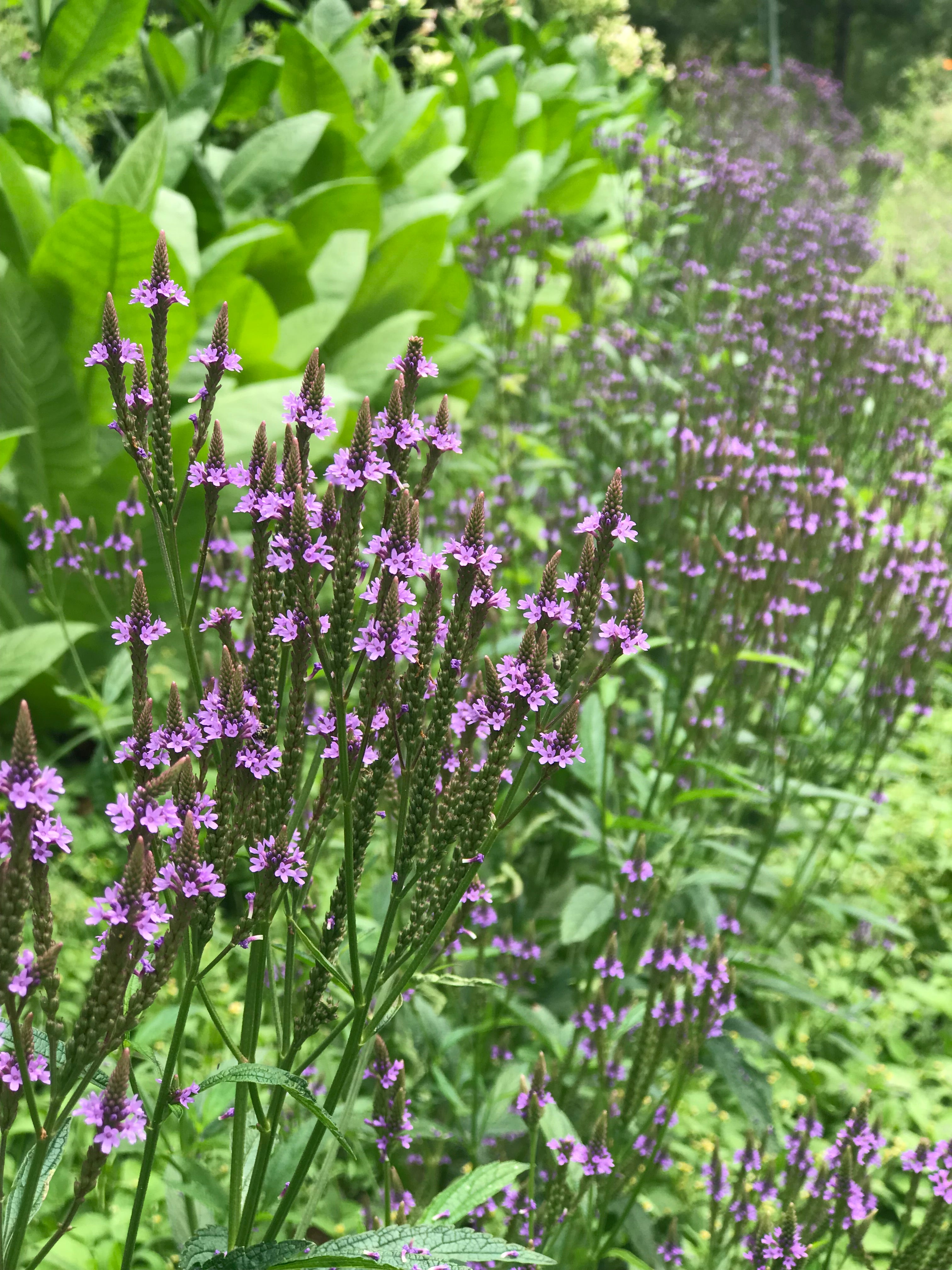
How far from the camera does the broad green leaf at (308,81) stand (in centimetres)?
526

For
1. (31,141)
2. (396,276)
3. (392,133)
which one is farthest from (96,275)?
(392,133)

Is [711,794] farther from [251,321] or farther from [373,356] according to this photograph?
[373,356]

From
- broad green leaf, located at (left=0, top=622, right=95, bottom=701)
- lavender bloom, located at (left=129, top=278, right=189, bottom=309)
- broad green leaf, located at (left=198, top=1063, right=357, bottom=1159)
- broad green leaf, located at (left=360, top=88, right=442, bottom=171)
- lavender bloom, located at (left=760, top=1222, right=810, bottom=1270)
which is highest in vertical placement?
broad green leaf, located at (left=360, top=88, right=442, bottom=171)

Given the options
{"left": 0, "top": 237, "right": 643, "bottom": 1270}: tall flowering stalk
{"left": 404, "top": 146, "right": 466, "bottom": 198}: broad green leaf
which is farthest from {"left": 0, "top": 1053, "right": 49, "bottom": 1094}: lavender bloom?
{"left": 404, "top": 146, "right": 466, "bottom": 198}: broad green leaf

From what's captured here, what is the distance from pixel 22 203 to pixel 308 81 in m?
2.35

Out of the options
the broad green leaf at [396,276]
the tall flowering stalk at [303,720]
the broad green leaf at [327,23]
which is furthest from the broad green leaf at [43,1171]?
the broad green leaf at [327,23]

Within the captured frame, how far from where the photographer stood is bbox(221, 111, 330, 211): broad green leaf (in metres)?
4.83

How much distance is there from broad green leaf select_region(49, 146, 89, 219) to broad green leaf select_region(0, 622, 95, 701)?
1511 millimetres

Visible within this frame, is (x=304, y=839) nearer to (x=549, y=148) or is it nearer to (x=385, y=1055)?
(x=385, y=1055)

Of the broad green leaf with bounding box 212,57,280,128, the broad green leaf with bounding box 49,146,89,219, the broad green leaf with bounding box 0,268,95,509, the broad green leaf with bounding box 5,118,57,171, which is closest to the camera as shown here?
the broad green leaf with bounding box 0,268,95,509

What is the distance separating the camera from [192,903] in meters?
0.96

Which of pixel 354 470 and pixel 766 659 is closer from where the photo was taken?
pixel 354 470

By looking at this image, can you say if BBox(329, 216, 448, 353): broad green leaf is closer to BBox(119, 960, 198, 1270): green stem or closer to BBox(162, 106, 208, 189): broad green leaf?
BBox(162, 106, 208, 189): broad green leaf

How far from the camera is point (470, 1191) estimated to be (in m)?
1.41
